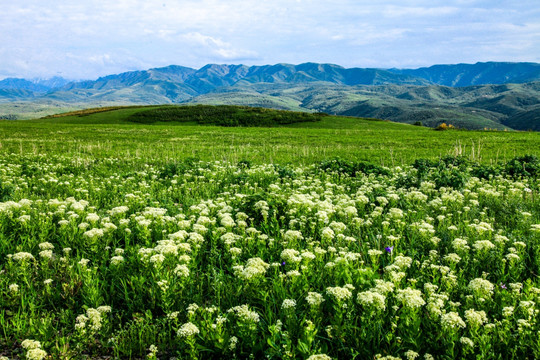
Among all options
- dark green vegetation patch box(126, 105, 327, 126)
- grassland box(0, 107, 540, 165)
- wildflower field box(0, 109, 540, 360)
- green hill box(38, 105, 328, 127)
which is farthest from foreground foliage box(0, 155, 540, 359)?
dark green vegetation patch box(126, 105, 327, 126)

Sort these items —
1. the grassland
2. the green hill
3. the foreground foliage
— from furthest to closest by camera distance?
the green hill < the grassland < the foreground foliage

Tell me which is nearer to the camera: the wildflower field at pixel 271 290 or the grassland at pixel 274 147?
the wildflower field at pixel 271 290

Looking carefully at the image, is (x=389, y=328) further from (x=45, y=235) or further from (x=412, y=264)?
(x=45, y=235)

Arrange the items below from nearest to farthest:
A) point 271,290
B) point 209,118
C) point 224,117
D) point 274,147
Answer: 1. point 271,290
2. point 274,147
3. point 209,118
4. point 224,117

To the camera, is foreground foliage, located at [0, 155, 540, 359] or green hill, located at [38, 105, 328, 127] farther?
green hill, located at [38, 105, 328, 127]

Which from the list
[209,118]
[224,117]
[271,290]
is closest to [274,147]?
[271,290]

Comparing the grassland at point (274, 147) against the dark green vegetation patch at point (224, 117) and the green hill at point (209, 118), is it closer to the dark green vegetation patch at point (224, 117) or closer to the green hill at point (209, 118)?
the dark green vegetation patch at point (224, 117)

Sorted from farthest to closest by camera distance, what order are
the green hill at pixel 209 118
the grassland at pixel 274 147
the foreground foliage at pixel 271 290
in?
1. the green hill at pixel 209 118
2. the grassland at pixel 274 147
3. the foreground foliage at pixel 271 290

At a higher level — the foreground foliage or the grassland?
the grassland

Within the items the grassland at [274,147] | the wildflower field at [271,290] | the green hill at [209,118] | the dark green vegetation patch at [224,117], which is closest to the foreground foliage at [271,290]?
the wildflower field at [271,290]

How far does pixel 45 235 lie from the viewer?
733 centimetres

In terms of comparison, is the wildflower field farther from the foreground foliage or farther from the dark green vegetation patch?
the dark green vegetation patch

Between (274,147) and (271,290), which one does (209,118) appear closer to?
(274,147)

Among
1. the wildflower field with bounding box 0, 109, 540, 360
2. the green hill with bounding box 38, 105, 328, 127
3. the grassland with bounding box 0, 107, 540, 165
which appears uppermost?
the green hill with bounding box 38, 105, 328, 127
